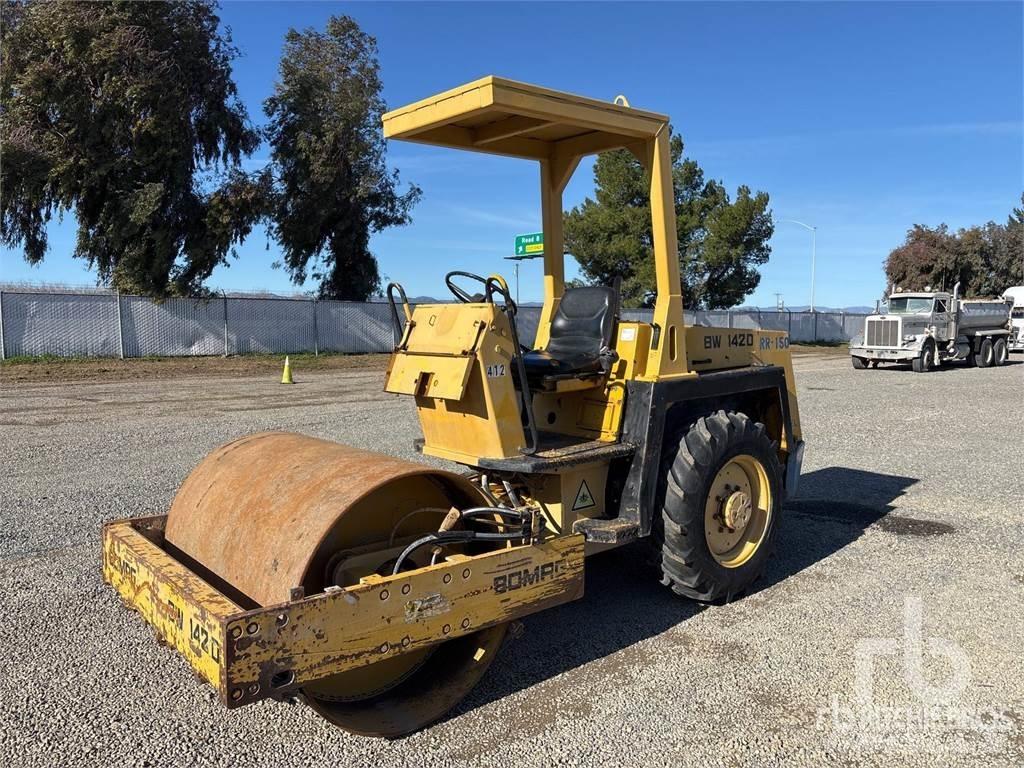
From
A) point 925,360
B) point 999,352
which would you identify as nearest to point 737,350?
point 925,360

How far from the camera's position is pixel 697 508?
4426 mm

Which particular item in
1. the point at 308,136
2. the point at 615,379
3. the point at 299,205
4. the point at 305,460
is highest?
the point at 308,136

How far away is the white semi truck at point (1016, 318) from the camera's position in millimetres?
33031

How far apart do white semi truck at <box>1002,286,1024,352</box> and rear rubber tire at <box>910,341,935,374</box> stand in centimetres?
1023

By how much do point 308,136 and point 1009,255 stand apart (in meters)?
43.9

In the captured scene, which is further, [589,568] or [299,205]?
[299,205]

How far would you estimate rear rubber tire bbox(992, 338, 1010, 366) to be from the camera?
89.5 ft

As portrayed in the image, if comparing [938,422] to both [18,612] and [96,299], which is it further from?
[96,299]

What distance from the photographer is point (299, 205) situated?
1037 inches

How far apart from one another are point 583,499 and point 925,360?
893 inches

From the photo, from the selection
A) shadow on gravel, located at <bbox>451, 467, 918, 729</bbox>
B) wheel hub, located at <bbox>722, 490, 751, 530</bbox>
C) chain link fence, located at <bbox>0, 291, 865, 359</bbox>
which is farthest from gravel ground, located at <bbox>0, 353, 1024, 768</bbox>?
chain link fence, located at <bbox>0, 291, 865, 359</bbox>

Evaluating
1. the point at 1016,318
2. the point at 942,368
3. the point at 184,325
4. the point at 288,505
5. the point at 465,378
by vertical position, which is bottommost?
the point at 942,368

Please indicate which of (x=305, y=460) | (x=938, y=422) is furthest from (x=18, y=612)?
(x=938, y=422)

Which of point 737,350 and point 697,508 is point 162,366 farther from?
point 697,508
